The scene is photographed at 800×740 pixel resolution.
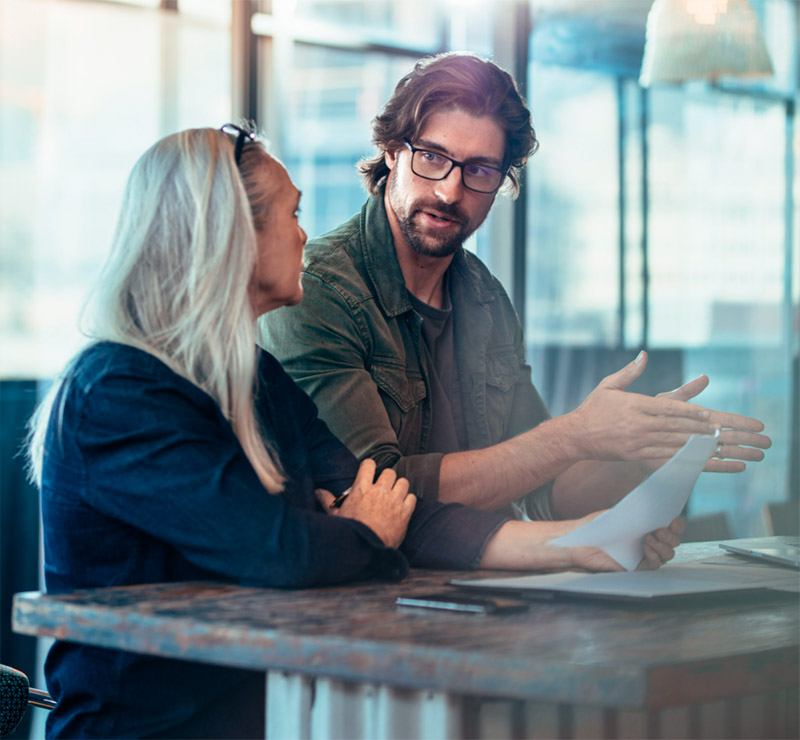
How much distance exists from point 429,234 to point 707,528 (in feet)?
5.51

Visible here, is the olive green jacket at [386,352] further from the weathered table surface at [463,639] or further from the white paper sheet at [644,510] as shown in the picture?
the weathered table surface at [463,639]

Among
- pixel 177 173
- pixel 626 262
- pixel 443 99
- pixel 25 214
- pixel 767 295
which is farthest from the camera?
pixel 767 295

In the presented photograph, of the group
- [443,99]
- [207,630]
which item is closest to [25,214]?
[443,99]

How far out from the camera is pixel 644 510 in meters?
1.26

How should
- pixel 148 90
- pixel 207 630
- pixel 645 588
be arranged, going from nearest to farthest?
pixel 207 630, pixel 645 588, pixel 148 90

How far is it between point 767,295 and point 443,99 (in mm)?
3461

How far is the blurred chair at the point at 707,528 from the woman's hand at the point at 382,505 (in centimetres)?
195

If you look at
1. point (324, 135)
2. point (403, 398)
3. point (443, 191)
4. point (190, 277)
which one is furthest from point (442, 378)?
point (324, 135)

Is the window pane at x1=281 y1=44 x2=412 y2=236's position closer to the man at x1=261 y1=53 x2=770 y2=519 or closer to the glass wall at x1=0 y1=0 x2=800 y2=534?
the glass wall at x1=0 y1=0 x2=800 y2=534

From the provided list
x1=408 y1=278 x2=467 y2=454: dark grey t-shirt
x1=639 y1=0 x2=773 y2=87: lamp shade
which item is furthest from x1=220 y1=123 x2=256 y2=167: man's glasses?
x1=639 y1=0 x2=773 y2=87: lamp shade

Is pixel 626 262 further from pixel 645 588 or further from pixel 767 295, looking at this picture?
pixel 645 588

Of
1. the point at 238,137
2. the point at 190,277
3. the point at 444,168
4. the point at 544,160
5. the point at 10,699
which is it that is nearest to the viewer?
the point at 190,277

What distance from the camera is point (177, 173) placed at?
137 centimetres

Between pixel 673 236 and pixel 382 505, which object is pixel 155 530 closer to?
pixel 382 505
